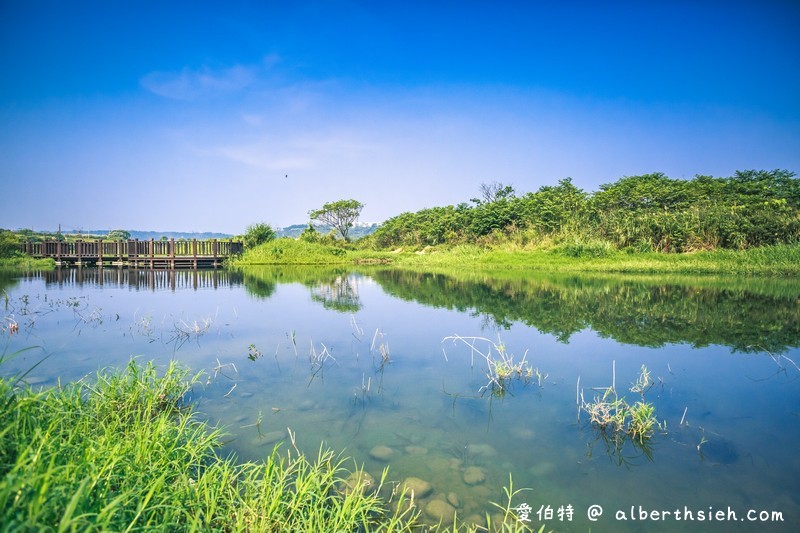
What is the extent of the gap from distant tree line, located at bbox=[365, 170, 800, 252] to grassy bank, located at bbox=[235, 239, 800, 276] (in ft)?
6.55

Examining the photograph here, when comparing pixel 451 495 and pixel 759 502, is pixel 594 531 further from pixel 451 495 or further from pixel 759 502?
pixel 759 502

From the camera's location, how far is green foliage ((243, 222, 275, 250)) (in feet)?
129

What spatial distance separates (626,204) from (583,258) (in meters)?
10.1

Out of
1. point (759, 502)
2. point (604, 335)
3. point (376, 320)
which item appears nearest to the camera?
point (759, 502)

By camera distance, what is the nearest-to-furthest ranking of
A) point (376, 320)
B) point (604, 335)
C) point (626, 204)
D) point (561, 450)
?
point (561, 450) < point (604, 335) < point (376, 320) < point (626, 204)

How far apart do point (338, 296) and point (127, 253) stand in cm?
2705

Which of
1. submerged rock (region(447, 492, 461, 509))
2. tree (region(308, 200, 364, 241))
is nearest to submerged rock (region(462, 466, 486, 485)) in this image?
submerged rock (region(447, 492, 461, 509))

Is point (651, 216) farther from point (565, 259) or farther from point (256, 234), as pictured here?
point (256, 234)

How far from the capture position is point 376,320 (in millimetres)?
11531

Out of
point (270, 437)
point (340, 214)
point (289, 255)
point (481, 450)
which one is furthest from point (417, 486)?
point (340, 214)

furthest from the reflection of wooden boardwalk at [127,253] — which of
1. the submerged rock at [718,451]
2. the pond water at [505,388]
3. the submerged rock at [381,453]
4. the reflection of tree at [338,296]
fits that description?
the submerged rock at [718,451]

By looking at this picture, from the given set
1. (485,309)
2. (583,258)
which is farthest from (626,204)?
(485,309)

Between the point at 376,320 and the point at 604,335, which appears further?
the point at 376,320

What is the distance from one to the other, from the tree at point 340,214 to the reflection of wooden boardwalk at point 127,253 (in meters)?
31.3
